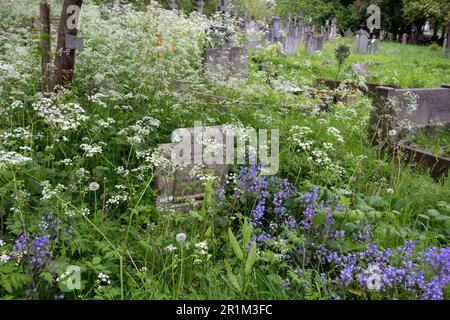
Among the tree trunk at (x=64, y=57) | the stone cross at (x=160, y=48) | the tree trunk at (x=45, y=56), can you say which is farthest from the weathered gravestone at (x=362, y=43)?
the tree trunk at (x=64, y=57)

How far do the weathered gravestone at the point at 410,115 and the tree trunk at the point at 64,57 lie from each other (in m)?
3.16

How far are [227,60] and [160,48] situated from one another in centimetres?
163

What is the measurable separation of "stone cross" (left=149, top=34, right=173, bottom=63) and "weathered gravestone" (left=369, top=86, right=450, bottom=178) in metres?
2.62

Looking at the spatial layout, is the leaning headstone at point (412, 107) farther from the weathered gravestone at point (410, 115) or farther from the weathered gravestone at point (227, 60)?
the weathered gravestone at point (227, 60)

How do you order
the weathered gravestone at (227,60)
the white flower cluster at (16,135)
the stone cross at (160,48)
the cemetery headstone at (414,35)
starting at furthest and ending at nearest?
the cemetery headstone at (414,35)
the weathered gravestone at (227,60)
the stone cross at (160,48)
the white flower cluster at (16,135)

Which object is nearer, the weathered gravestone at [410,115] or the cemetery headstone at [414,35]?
the weathered gravestone at [410,115]

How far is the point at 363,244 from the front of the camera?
2785 mm

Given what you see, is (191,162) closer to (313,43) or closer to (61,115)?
(61,115)

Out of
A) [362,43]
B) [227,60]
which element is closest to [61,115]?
[227,60]

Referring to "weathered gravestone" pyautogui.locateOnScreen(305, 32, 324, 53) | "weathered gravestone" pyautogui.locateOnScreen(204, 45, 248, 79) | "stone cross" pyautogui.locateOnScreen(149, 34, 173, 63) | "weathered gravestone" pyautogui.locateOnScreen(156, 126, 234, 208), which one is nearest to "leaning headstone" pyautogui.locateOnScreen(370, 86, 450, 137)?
"weathered gravestone" pyautogui.locateOnScreen(204, 45, 248, 79)

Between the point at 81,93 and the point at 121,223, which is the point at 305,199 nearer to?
the point at 121,223

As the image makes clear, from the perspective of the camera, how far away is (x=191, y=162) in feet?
11.1

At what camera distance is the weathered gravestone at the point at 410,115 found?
15.4ft
